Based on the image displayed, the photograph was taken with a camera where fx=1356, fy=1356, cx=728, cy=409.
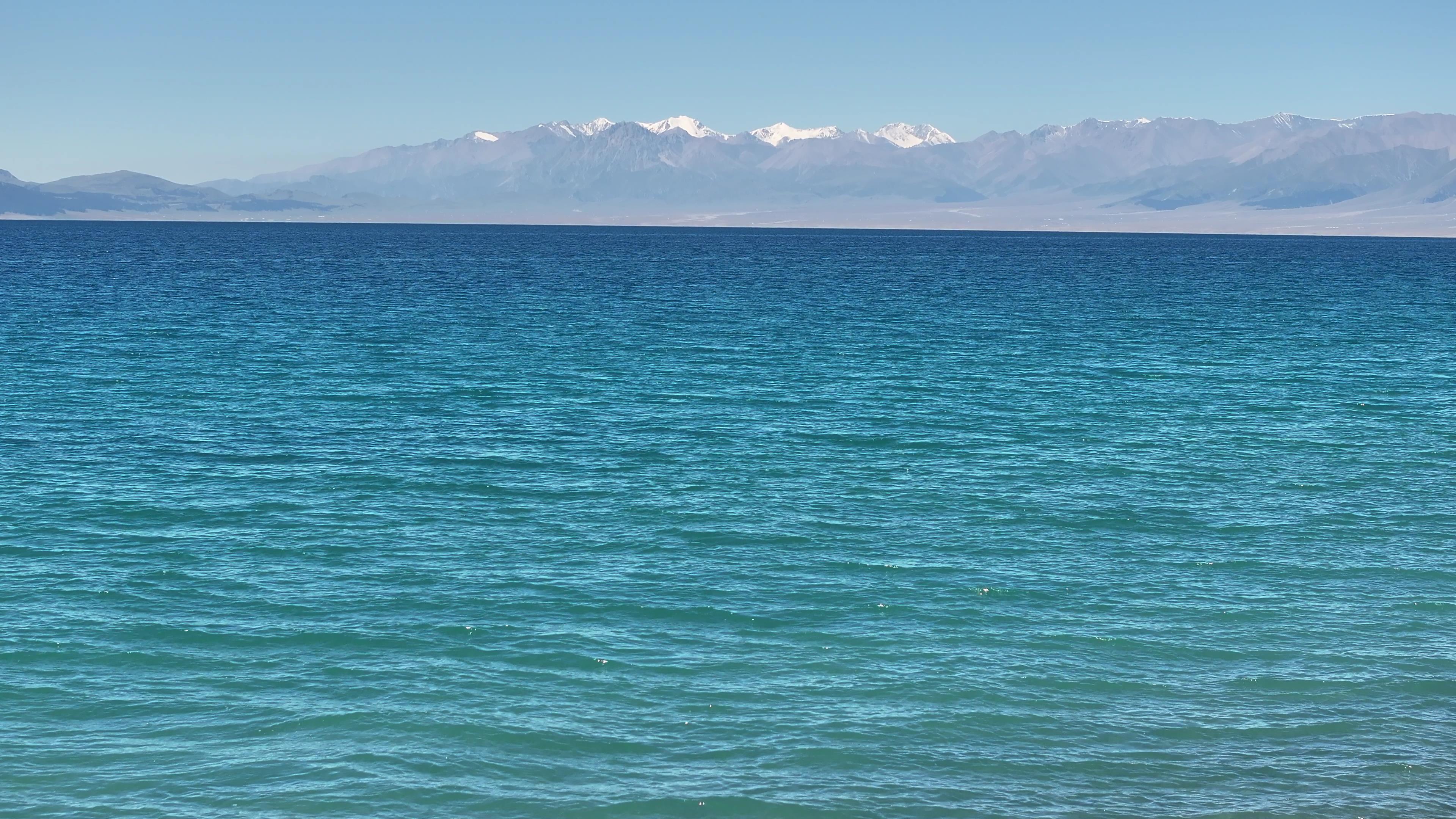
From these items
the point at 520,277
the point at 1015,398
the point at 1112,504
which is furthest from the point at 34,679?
the point at 520,277

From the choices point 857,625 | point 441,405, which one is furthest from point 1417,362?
point 857,625

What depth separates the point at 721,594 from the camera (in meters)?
29.5

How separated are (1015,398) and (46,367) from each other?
149 feet

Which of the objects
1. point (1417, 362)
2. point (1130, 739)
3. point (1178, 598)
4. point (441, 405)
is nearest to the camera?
point (1130, 739)

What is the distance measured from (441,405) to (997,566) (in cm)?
3001

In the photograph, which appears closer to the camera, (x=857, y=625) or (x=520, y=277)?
(x=857, y=625)

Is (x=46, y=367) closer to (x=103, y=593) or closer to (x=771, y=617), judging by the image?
(x=103, y=593)

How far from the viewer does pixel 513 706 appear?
23.3 m

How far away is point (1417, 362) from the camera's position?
7394cm

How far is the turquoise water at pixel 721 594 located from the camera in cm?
2097

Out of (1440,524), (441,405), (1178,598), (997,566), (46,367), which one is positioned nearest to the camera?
(1178,598)

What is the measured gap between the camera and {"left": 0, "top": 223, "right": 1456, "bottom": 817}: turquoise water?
2097 cm

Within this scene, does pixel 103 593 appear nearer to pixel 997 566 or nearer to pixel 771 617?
pixel 771 617

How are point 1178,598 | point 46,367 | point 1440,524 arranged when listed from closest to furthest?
1. point 1178,598
2. point 1440,524
3. point 46,367
